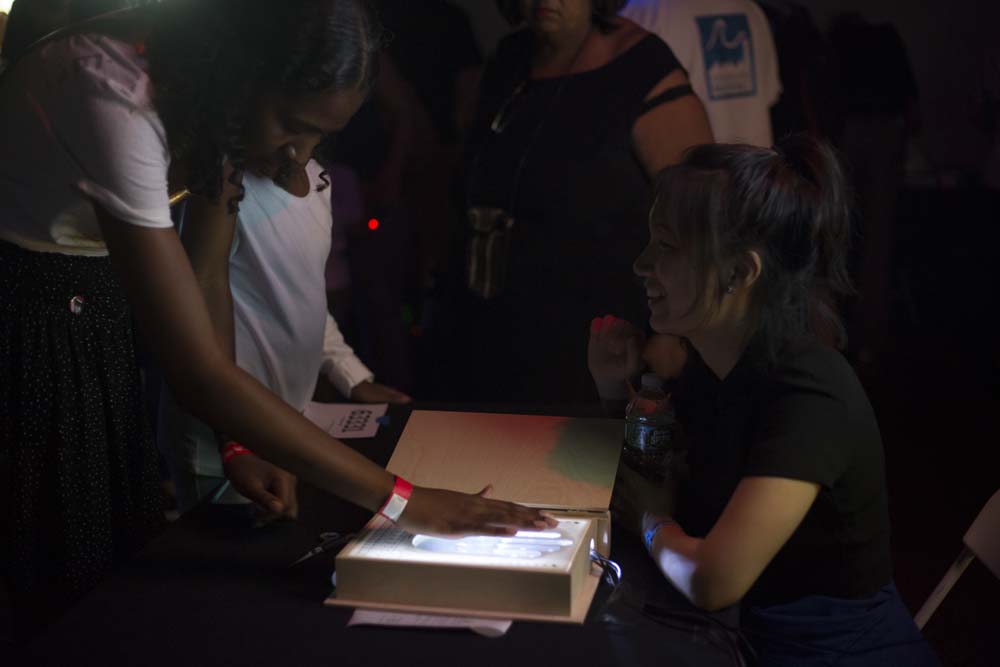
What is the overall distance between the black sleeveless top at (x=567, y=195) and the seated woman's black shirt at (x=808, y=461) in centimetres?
89

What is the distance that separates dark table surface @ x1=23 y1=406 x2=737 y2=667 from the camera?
1.06m

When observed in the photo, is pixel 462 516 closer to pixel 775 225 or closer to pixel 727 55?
pixel 775 225

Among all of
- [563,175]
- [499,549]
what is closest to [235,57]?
[499,549]

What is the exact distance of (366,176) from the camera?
145 inches

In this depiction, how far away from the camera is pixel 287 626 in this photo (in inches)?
44.2

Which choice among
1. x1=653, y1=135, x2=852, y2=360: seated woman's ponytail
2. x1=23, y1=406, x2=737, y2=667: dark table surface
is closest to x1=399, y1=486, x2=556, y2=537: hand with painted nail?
x1=23, y1=406, x2=737, y2=667: dark table surface

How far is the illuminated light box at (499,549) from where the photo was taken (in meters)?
1.11

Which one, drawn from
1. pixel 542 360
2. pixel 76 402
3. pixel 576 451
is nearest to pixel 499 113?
pixel 542 360

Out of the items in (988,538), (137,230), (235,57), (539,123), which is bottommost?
(988,538)

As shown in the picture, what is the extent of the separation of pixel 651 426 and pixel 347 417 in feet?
1.73

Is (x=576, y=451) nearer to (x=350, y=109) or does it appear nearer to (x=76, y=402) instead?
(x=350, y=109)

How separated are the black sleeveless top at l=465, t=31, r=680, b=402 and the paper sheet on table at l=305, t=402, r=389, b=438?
2.01ft

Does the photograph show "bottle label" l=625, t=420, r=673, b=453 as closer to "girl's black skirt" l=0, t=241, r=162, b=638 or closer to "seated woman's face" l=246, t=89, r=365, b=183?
"seated woman's face" l=246, t=89, r=365, b=183

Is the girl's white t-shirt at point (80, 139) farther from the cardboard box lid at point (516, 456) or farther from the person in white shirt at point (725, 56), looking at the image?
the person in white shirt at point (725, 56)
